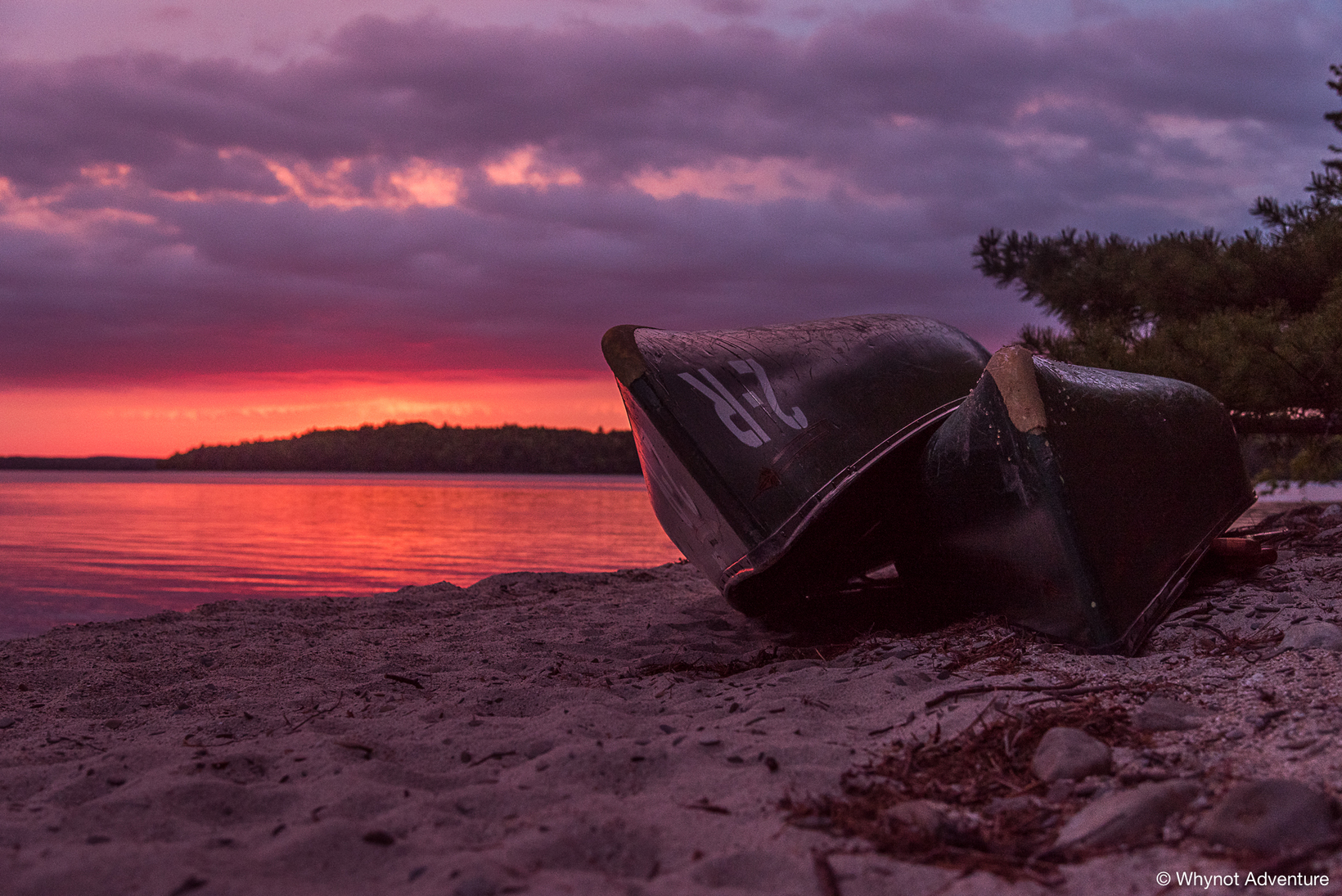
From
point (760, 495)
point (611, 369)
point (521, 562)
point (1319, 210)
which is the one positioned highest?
point (1319, 210)

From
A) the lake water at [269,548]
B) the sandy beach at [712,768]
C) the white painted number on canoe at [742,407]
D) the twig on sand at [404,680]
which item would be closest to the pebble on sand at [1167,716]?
the sandy beach at [712,768]

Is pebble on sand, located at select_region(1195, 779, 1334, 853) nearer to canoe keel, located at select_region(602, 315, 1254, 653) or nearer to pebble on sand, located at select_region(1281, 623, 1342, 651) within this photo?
pebble on sand, located at select_region(1281, 623, 1342, 651)

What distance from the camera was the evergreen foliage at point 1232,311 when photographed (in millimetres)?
7676

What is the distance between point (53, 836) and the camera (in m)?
1.96

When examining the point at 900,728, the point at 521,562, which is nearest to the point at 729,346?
the point at 900,728

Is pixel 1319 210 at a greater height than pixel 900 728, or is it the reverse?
pixel 1319 210

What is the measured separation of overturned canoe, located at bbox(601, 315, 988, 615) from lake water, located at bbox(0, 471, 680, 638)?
427cm

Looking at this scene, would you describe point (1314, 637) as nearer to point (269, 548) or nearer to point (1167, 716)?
point (1167, 716)

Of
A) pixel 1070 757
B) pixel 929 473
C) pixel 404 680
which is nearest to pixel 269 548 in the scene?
pixel 404 680

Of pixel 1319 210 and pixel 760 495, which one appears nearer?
pixel 760 495

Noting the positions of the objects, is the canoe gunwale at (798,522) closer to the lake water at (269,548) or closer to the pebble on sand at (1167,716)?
the pebble on sand at (1167,716)

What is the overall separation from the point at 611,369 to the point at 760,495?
0.95 meters

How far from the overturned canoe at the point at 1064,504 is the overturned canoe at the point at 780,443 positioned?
1.19 feet

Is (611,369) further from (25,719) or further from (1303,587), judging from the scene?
(1303,587)
